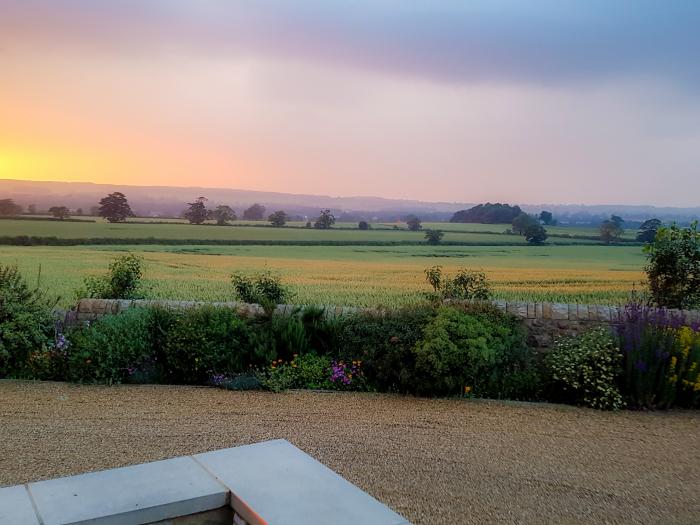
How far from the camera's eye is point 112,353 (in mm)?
8062

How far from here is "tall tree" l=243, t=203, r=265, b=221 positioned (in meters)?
12.7

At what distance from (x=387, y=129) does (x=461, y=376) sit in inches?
245

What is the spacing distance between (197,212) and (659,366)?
319 inches

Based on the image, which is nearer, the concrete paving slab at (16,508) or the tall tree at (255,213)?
the concrete paving slab at (16,508)

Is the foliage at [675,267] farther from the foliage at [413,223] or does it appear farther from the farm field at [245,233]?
the foliage at [413,223]

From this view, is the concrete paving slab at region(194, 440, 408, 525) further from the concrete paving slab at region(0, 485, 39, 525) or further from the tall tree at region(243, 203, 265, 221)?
the tall tree at region(243, 203, 265, 221)

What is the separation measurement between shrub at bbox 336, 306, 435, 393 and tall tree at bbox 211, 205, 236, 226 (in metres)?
4.64

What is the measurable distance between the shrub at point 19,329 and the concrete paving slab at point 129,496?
17.1 ft

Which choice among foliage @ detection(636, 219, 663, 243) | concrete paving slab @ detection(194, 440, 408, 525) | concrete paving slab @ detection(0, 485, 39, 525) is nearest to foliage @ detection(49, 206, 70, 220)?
concrete paving slab @ detection(194, 440, 408, 525)

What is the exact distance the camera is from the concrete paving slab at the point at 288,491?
347cm

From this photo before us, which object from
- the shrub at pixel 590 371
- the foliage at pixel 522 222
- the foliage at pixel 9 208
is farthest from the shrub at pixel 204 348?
the foliage at pixel 522 222

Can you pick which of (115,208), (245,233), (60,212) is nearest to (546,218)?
(245,233)

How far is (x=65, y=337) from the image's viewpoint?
889cm

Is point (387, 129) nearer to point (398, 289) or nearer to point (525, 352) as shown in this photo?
point (398, 289)
